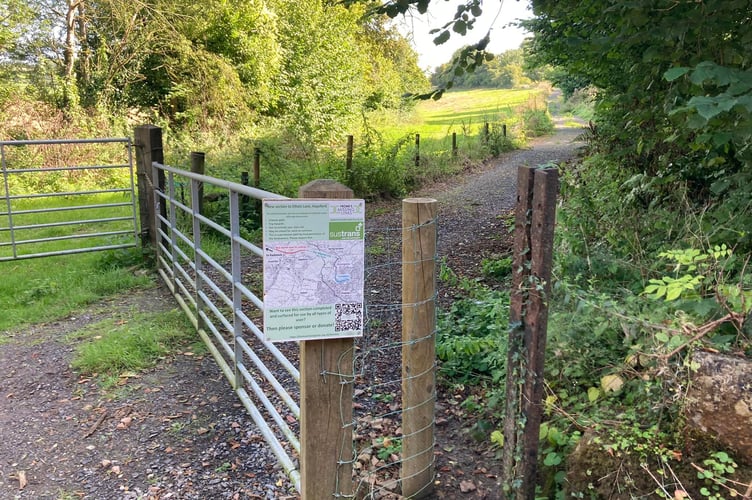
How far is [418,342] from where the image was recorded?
243cm

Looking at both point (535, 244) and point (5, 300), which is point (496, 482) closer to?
point (535, 244)

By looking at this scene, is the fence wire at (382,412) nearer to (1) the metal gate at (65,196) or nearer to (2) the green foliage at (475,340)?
(2) the green foliage at (475,340)

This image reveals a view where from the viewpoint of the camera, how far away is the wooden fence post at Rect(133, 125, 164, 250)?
579 cm

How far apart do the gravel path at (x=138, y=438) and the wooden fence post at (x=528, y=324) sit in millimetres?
316

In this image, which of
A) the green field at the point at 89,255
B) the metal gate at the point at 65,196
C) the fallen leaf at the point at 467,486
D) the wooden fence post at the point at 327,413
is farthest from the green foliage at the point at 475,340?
the metal gate at the point at 65,196

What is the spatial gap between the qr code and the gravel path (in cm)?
103

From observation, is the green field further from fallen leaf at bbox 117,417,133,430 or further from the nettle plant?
the nettle plant

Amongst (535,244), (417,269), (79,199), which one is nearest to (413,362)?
(417,269)

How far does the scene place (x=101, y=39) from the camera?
46.0 feet

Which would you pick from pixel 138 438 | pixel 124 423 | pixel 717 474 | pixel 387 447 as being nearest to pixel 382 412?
pixel 387 447

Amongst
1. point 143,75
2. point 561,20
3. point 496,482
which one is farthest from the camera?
point 143,75

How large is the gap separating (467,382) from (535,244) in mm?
1650

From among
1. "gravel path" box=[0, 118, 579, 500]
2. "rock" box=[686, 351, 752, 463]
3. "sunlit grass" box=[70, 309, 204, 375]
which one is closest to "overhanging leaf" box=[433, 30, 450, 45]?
"gravel path" box=[0, 118, 579, 500]

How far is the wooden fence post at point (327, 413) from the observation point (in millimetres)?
2125
